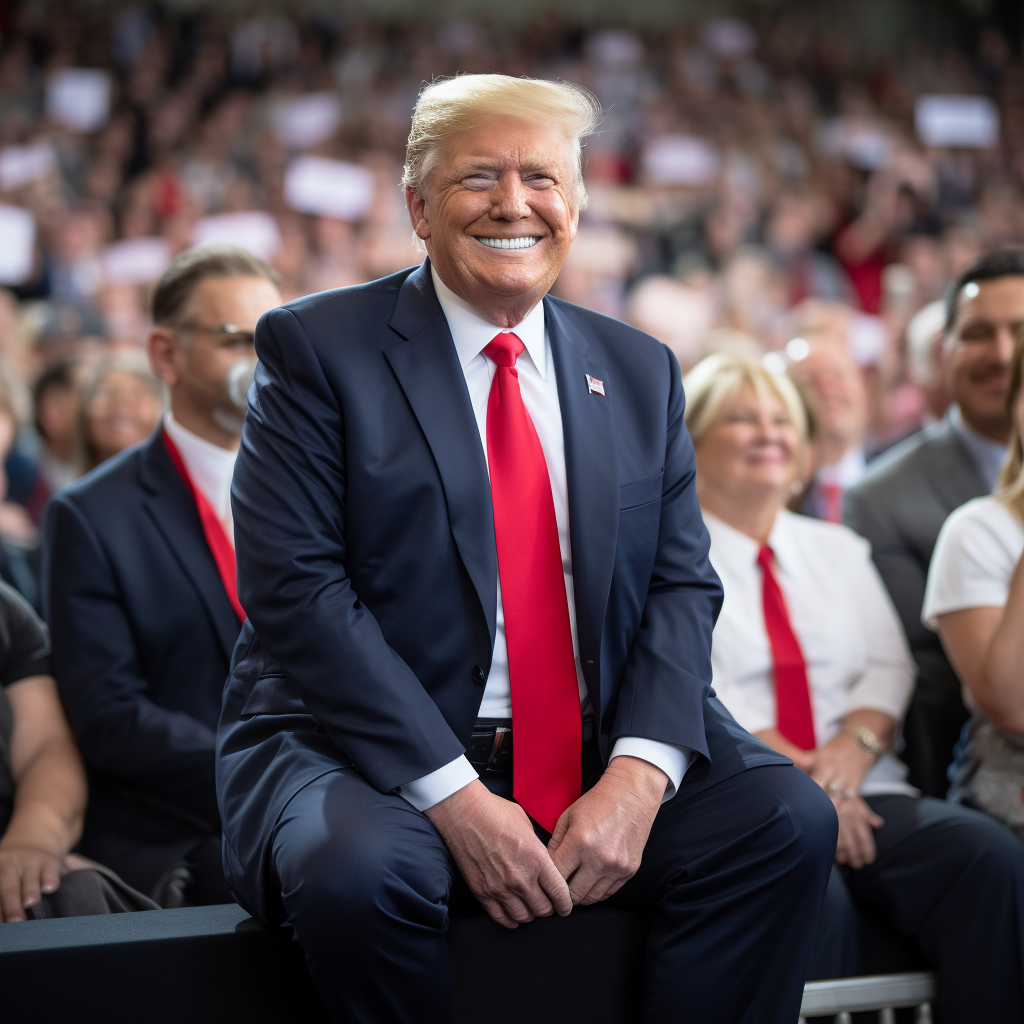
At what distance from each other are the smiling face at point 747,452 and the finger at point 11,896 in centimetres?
138

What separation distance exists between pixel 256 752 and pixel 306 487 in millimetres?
346

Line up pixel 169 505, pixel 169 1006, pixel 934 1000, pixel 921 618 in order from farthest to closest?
pixel 921 618 → pixel 169 505 → pixel 934 1000 → pixel 169 1006

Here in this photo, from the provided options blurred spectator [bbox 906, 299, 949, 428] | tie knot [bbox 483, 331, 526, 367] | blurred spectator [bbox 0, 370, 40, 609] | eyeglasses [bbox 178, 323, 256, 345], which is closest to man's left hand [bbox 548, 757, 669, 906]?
tie knot [bbox 483, 331, 526, 367]

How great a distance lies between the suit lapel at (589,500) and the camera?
1.55 metres

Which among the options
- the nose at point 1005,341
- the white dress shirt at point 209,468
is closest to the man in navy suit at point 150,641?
the white dress shirt at point 209,468

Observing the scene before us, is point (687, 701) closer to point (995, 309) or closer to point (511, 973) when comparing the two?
point (511, 973)

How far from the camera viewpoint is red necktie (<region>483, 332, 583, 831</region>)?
153cm

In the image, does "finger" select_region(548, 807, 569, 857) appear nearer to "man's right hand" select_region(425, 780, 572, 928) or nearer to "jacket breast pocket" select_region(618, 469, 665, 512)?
"man's right hand" select_region(425, 780, 572, 928)

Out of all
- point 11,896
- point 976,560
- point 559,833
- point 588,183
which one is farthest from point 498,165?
point 588,183

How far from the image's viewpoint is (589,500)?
1.57 meters

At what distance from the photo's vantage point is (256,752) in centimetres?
151

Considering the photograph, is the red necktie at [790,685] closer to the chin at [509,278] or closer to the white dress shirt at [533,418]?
the white dress shirt at [533,418]

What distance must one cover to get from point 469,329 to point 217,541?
0.71 m

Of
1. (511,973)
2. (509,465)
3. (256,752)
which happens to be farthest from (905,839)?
(256,752)
